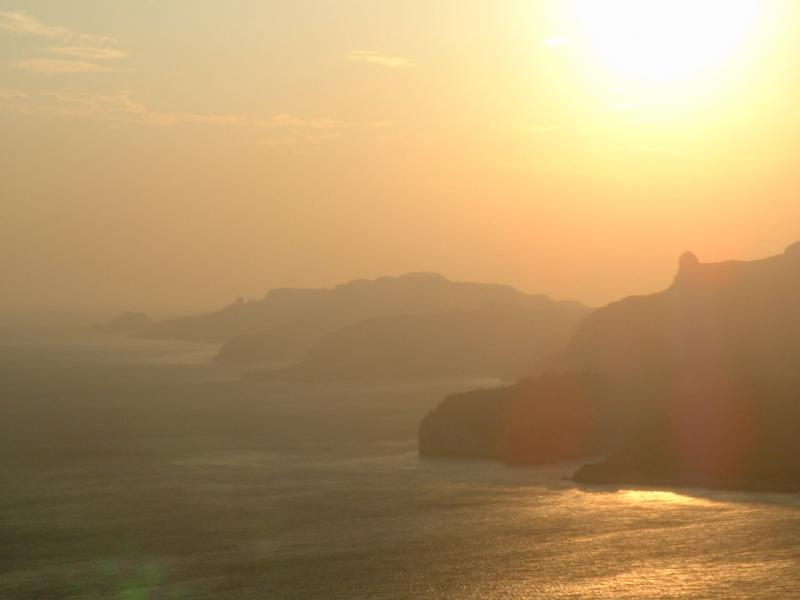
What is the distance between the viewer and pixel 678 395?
92.2 meters

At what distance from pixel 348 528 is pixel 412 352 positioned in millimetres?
123463

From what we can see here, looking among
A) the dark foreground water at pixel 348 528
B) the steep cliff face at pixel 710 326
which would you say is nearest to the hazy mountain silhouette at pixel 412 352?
the steep cliff face at pixel 710 326

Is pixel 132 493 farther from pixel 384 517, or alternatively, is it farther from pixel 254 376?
pixel 254 376

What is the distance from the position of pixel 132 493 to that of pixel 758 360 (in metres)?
50.0

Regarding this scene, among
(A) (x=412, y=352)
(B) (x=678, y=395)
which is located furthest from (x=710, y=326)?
(A) (x=412, y=352)

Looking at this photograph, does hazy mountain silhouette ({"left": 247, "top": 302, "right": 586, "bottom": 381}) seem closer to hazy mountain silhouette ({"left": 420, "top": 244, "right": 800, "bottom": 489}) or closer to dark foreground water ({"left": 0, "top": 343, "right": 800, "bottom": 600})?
hazy mountain silhouette ({"left": 420, "top": 244, "right": 800, "bottom": 489})

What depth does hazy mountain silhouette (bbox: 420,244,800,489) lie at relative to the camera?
80.2 m

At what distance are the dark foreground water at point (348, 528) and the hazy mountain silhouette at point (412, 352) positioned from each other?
75.7 m

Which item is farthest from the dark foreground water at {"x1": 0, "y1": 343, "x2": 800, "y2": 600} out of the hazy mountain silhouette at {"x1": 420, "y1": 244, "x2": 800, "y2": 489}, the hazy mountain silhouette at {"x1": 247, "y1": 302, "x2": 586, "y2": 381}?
the hazy mountain silhouette at {"x1": 247, "y1": 302, "x2": 586, "y2": 381}

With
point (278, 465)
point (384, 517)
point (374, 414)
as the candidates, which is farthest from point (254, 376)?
point (384, 517)

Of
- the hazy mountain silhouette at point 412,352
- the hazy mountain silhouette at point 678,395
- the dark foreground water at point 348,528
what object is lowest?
the dark foreground water at point 348,528

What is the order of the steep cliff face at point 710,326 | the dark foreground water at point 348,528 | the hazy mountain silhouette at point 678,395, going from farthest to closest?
1. the steep cliff face at point 710,326
2. the hazy mountain silhouette at point 678,395
3. the dark foreground water at point 348,528

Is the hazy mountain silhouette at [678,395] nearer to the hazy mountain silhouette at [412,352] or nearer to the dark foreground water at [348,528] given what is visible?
the dark foreground water at [348,528]

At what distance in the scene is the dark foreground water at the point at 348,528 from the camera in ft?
182
